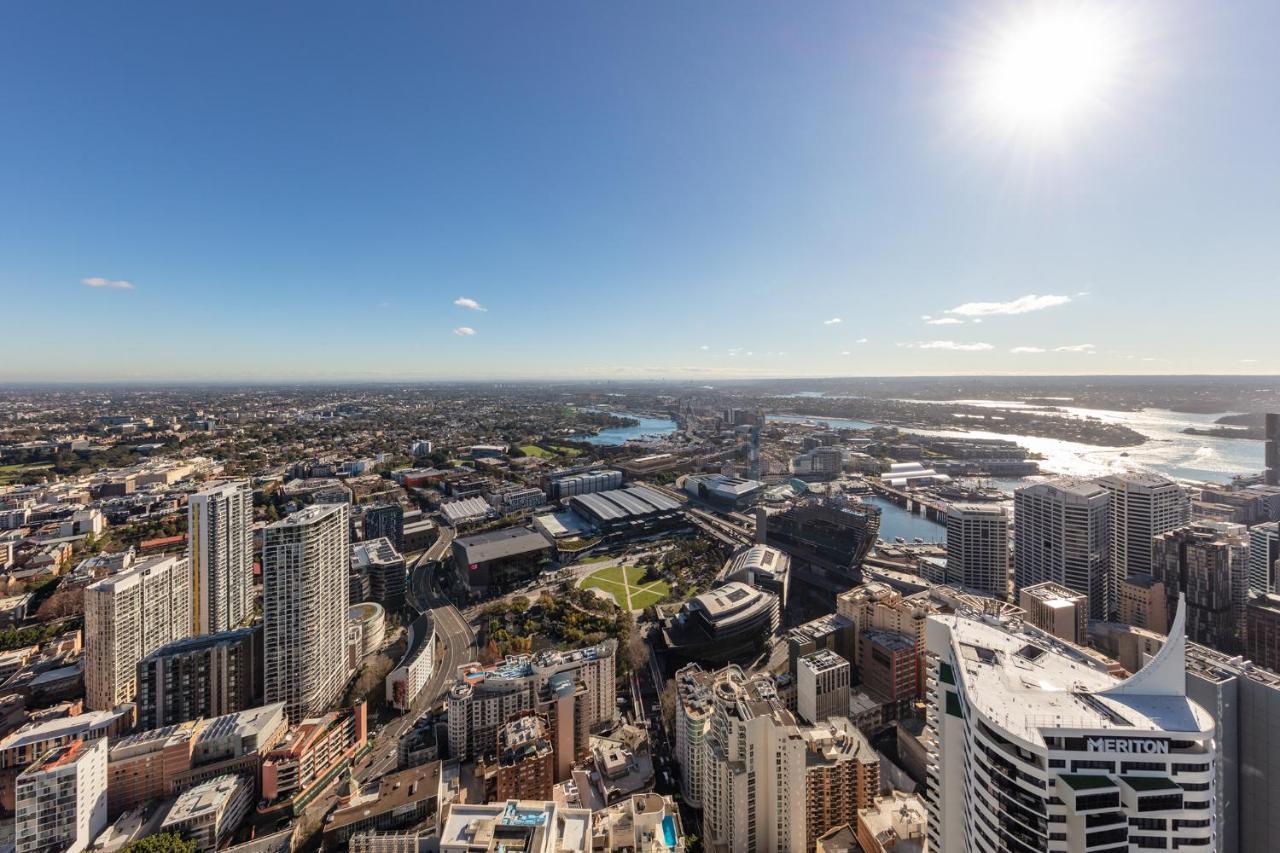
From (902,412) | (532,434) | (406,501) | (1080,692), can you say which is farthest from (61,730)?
(902,412)

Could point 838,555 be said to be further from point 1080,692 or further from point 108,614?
point 108,614

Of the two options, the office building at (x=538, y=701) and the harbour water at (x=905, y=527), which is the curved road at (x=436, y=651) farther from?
the harbour water at (x=905, y=527)

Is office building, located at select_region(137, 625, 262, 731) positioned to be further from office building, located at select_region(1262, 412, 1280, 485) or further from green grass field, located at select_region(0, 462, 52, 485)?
office building, located at select_region(1262, 412, 1280, 485)

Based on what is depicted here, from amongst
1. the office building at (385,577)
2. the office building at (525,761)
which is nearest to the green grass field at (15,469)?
the office building at (385,577)

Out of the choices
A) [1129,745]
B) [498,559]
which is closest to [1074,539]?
[1129,745]

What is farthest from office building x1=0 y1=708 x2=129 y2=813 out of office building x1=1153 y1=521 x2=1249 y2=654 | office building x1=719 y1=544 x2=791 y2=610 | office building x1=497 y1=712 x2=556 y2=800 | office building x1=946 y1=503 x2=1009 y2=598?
office building x1=1153 y1=521 x2=1249 y2=654
